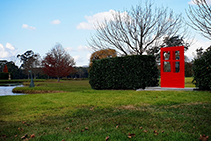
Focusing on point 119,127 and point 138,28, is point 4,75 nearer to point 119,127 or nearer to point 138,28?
point 138,28

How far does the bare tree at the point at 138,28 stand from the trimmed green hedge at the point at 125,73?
→ 350 cm

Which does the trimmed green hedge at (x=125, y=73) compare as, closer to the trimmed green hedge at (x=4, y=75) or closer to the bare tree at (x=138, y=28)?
the bare tree at (x=138, y=28)

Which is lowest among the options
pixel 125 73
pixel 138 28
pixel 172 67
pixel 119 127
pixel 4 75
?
pixel 119 127

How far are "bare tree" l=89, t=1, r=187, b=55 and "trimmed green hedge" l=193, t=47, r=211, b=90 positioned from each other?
19.1ft

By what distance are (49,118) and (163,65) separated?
8.18 metres

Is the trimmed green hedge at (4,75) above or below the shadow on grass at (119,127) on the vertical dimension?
above

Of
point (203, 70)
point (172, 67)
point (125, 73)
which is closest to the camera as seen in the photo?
point (203, 70)

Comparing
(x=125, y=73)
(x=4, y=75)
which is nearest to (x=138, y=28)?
(x=125, y=73)

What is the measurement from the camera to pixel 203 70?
9.85 m

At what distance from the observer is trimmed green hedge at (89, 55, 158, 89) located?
1179cm

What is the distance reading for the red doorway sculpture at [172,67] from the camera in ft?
35.0

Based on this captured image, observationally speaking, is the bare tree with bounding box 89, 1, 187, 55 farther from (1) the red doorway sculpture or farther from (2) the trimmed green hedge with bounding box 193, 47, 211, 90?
(2) the trimmed green hedge with bounding box 193, 47, 211, 90

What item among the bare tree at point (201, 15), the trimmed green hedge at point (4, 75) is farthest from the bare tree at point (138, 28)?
the trimmed green hedge at point (4, 75)

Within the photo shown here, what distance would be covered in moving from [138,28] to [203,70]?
700 centimetres
